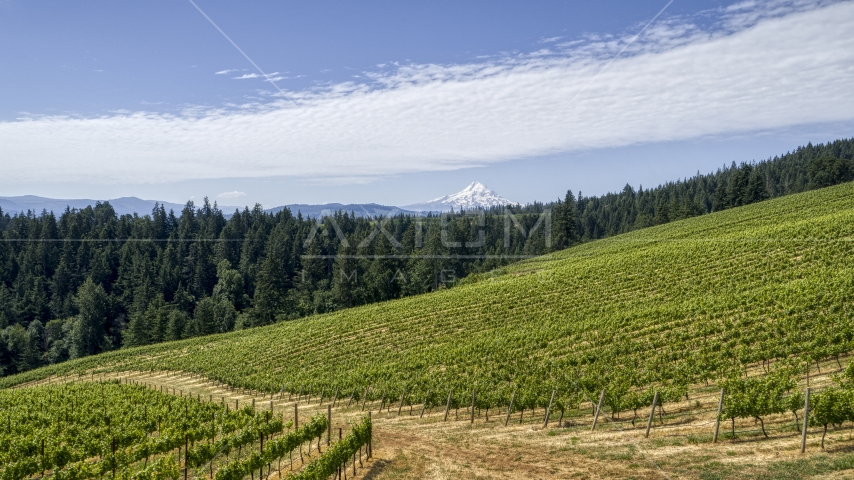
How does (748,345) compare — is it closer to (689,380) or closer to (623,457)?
(689,380)

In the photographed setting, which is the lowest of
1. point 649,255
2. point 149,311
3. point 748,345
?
point 149,311

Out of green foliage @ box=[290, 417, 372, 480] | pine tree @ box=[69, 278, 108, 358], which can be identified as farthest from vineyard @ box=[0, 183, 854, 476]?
pine tree @ box=[69, 278, 108, 358]

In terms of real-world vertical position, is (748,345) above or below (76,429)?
above

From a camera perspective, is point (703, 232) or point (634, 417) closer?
point (634, 417)

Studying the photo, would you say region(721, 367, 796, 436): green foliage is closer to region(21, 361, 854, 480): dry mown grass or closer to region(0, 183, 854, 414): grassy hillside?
region(21, 361, 854, 480): dry mown grass

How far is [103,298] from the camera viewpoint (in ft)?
280

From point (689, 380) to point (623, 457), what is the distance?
7.93 meters

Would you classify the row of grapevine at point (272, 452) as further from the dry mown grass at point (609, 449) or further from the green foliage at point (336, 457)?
the dry mown grass at point (609, 449)

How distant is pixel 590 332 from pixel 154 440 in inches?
888

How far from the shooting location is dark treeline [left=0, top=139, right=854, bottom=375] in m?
74.7

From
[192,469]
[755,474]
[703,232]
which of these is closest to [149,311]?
[192,469]

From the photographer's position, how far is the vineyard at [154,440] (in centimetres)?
1318

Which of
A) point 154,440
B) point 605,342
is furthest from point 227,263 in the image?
point 154,440

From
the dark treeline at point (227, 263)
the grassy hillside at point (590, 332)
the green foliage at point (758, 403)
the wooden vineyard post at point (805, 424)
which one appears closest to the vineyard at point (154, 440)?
the grassy hillside at point (590, 332)
